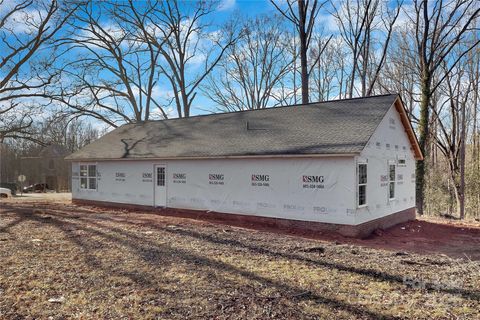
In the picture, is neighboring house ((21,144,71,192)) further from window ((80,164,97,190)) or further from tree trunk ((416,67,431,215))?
tree trunk ((416,67,431,215))

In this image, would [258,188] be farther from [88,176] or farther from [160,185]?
[88,176]

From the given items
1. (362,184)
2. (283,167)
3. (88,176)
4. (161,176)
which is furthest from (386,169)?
(88,176)

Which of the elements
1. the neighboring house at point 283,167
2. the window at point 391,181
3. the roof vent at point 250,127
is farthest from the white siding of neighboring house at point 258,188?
the window at point 391,181

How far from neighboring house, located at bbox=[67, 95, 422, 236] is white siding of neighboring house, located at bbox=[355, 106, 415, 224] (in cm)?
4

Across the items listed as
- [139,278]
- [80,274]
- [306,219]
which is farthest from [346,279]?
[306,219]

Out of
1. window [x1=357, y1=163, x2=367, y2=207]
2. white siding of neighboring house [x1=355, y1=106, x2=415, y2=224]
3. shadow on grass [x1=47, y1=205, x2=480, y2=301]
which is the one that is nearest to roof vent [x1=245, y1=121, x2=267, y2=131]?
white siding of neighboring house [x1=355, y1=106, x2=415, y2=224]

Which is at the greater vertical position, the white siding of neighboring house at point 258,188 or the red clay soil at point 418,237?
the white siding of neighboring house at point 258,188

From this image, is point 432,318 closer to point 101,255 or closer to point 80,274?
point 80,274

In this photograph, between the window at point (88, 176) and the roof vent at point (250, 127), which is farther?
the window at point (88, 176)

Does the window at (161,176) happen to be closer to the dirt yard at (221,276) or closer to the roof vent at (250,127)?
the roof vent at (250,127)

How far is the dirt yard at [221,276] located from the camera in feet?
15.9

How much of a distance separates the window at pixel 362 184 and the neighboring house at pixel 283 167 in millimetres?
31

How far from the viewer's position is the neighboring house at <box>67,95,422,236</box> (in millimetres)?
11367

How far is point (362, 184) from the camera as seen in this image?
11.4 meters
